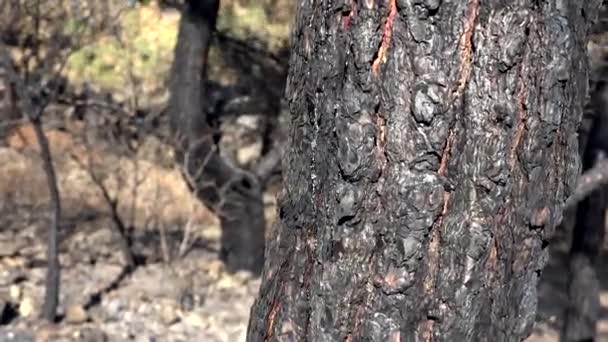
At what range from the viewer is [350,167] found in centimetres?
154

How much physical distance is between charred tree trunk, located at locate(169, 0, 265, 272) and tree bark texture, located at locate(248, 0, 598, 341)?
15.9ft

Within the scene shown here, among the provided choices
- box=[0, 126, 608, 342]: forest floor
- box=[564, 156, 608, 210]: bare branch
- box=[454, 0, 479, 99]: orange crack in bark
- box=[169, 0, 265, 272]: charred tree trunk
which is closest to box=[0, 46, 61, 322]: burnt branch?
box=[0, 126, 608, 342]: forest floor

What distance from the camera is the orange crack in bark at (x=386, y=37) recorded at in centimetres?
148

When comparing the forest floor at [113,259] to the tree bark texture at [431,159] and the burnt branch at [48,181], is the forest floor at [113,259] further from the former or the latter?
the tree bark texture at [431,159]

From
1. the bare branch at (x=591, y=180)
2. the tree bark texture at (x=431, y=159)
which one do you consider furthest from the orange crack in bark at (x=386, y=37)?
the bare branch at (x=591, y=180)

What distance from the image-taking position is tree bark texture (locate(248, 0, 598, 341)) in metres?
1.47

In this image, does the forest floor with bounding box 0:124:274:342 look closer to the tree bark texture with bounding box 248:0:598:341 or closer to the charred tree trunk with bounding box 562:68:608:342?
the charred tree trunk with bounding box 562:68:608:342

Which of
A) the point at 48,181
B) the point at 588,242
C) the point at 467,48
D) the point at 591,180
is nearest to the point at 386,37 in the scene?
the point at 467,48

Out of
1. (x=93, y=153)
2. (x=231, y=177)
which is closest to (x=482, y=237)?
(x=231, y=177)

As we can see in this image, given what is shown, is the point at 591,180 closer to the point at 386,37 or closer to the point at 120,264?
the point at 386,37

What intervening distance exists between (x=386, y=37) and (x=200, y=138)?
5.09 m

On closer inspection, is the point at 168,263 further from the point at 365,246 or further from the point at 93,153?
the point at 365,246

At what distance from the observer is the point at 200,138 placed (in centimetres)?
652

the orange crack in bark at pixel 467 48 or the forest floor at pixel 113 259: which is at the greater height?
the orange crack in bark at pixel 467 48
